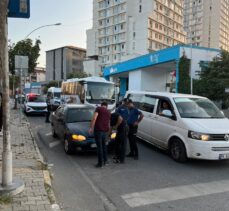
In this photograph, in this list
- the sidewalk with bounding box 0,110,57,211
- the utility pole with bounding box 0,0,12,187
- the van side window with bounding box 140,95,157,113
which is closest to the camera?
the sidewalk with bounding box 0,110,57,211

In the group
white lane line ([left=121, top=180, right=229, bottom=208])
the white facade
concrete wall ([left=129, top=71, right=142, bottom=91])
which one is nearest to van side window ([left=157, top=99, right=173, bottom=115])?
white lane line ([left=121, top=180, right=229, bottom=208])

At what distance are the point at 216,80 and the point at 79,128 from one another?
19.8 m

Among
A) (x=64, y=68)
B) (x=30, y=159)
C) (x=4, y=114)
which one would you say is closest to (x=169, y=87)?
(x=30, y=159)

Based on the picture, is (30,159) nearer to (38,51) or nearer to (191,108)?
(191,108)

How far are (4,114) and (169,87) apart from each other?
3500 centimetres

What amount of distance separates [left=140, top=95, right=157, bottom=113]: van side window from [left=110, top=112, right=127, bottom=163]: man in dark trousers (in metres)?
2.42

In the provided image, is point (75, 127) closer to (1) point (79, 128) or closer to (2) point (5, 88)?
(1) point (79, 128)

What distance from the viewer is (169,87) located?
3919 centimetres

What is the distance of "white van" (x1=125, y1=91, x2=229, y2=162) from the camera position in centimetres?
805

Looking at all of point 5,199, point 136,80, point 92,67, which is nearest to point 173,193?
point 5,199

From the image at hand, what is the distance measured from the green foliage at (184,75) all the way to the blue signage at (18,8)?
24.1 meters

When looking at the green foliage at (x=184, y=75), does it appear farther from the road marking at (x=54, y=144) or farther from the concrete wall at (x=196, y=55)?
the road marking at (x=54, y=144)

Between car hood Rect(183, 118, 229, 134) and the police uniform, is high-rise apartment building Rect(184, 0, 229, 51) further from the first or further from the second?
car hood Rect(183, 118, 229, 134)

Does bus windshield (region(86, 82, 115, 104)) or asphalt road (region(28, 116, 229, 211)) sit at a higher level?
bus windshield (region(86, 82, 115, 104))
